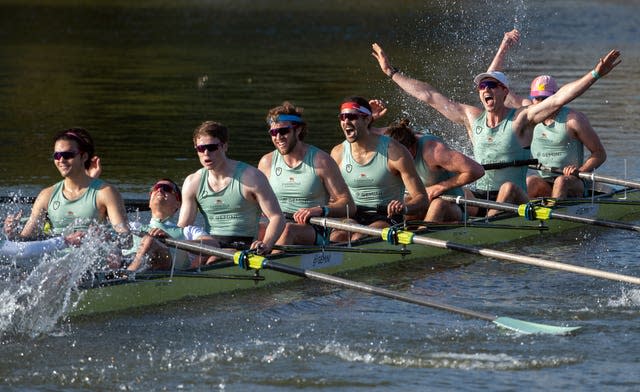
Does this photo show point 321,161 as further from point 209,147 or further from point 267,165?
point 209,147

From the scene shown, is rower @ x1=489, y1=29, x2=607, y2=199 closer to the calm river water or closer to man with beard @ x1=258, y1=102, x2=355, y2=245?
the calm river water

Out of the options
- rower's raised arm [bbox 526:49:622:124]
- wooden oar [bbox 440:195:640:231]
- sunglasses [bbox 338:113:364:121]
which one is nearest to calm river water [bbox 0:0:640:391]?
wooden oar [bbox 440:195:640:231]

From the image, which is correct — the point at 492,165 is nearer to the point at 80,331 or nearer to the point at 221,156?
the point at 221,156

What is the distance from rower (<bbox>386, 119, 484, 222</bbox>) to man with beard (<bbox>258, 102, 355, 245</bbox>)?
3.69ft

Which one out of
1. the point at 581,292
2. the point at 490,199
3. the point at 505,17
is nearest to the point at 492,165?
the point at 490,199

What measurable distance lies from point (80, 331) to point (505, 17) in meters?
35.0

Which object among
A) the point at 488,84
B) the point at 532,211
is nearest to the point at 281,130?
the point at 532,211

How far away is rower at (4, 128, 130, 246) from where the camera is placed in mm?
9523

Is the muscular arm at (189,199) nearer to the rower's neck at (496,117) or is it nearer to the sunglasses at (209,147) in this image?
the sunglasses at (209,147)

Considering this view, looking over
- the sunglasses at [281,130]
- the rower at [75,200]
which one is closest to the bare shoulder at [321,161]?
the sunglasses at [281,130]

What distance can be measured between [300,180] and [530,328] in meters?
3.02

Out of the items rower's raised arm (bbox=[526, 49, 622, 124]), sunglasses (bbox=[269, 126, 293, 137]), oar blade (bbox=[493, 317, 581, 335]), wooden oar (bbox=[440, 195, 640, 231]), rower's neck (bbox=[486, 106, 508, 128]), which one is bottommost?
oar blade (bbox=[493, 317, 581, 335])

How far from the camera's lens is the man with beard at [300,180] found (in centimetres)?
1078

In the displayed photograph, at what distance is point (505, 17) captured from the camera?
42.4 metres
